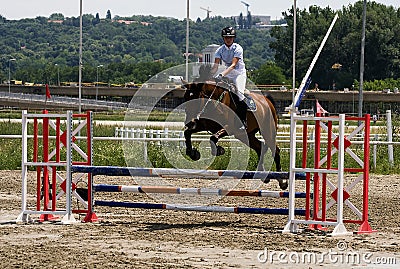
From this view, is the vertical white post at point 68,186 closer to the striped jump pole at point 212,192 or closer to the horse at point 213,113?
the striped jump pole at point 212,192

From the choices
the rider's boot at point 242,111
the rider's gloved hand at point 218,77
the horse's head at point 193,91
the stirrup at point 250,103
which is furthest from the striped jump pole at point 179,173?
the stirrup at point 250,103

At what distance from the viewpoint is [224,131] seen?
12602mm

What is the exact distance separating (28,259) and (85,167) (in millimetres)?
2971

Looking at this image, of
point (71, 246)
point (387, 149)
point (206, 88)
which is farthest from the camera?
point (387, 149)

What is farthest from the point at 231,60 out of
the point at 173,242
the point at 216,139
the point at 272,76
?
the point at 272,76

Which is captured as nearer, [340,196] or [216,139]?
[340,196]

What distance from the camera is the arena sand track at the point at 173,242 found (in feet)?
28.6

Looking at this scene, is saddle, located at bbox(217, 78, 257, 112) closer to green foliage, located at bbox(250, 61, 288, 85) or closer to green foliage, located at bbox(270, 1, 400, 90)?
green foliage, located at bbox(270, 1, 400, 90)

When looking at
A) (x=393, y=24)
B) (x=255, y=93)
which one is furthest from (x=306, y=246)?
(x=393, y=24)

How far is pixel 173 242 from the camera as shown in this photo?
10.0 meters

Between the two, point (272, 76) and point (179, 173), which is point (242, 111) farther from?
point (272, 76)

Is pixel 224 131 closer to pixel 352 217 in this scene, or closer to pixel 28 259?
pixel 352 217

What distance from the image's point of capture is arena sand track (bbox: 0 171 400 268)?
28.6ft

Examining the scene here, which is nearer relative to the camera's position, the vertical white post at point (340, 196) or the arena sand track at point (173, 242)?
the arena sand track at point (173, 242)
